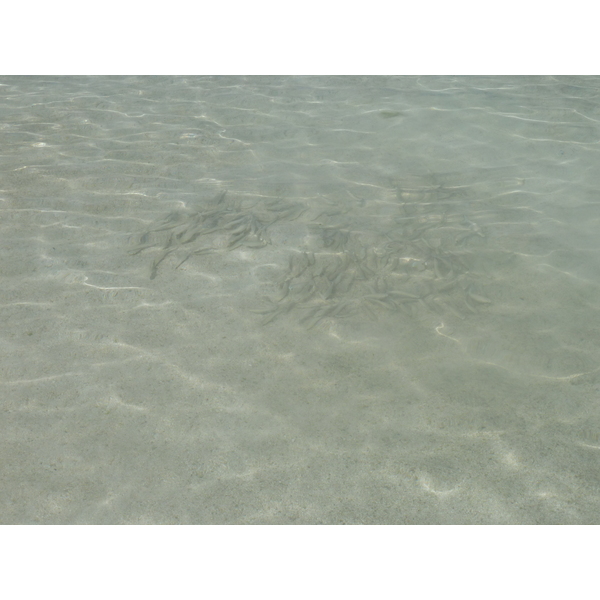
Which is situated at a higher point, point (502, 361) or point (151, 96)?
point (151, 96)

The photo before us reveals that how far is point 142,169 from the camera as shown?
5.13m

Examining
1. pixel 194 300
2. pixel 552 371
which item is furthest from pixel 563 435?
pixel 194 300

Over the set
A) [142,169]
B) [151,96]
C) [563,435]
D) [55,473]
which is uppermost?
[151,96]

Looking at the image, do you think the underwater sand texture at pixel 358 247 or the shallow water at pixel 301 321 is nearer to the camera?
the shallow water at pixel 301 321

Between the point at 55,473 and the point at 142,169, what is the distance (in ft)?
10.0

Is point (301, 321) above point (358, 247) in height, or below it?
below

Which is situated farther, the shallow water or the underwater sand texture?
the underwater sand texture

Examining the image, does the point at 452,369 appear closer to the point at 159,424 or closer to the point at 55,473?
the point at 159,424

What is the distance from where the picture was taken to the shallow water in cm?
255

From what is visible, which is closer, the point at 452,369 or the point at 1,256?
the point at 452,369

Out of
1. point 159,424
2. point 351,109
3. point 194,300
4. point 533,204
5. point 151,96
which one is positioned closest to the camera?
point 159,424

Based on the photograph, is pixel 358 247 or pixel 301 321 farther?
pixel 358 247

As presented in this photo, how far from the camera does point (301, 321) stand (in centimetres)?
340

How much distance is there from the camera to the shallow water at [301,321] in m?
2.55
